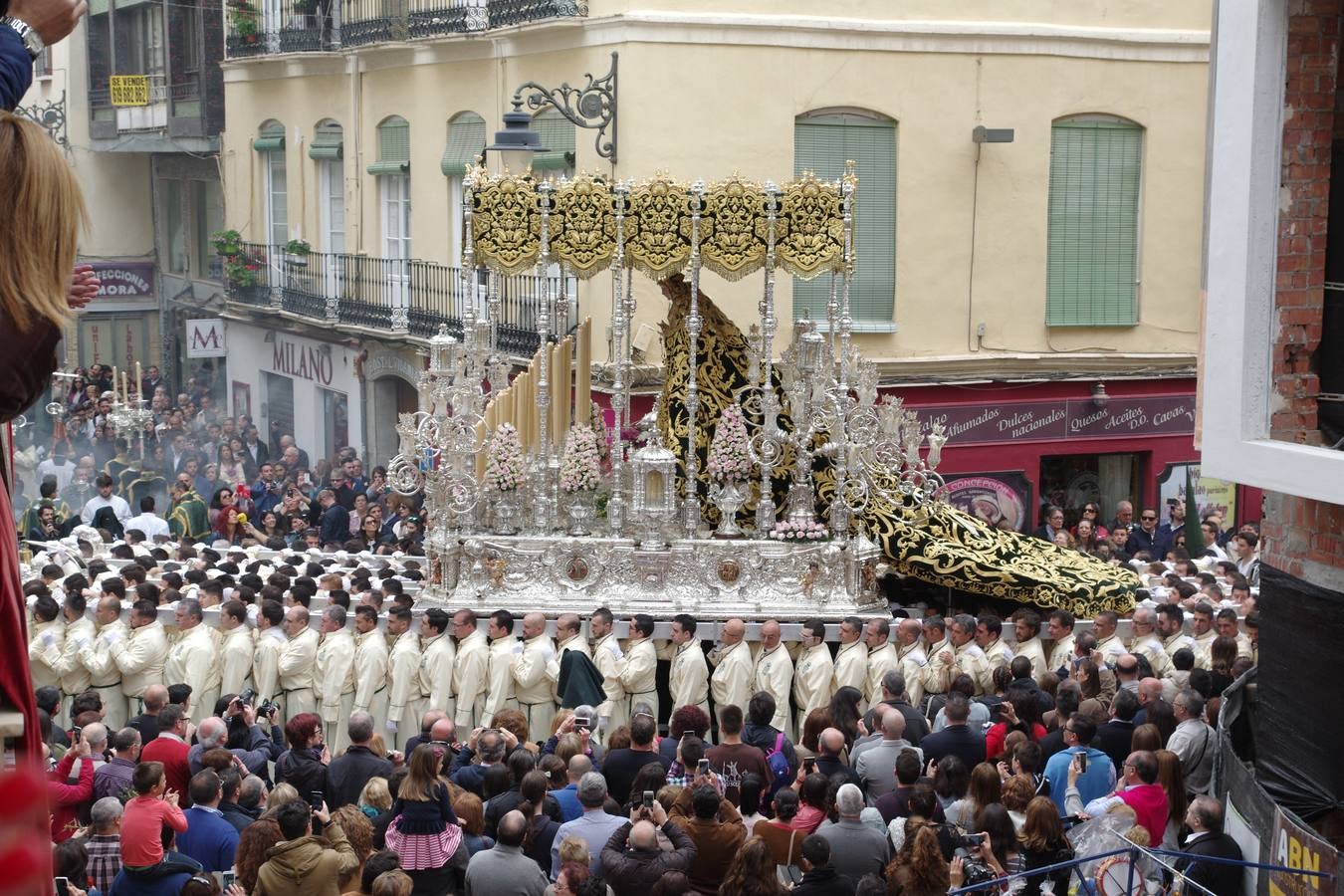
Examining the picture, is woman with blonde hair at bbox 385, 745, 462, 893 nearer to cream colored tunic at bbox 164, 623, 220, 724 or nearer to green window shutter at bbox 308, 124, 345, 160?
cream colored tunic at bbox 164, 623, 220, 724

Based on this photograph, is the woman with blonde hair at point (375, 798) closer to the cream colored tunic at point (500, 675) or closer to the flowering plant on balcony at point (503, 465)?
the cream colored tunic at point (500, 675)

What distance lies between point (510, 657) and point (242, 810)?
361 centimetres

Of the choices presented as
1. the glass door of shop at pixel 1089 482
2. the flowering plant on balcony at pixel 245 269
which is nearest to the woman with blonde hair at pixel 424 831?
the glass door of shop at pixel 1089 482

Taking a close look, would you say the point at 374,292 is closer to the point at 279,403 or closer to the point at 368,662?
the point at 279,403

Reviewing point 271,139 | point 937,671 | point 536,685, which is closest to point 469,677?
point 536,685

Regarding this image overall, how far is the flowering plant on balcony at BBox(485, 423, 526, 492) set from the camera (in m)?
13.0

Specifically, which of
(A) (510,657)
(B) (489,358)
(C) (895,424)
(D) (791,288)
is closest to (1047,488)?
(D) (791,288)

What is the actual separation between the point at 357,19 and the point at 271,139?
357cm

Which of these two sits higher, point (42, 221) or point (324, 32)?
point (324, 32)

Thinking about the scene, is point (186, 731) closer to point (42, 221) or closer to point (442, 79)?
point (42, 221)

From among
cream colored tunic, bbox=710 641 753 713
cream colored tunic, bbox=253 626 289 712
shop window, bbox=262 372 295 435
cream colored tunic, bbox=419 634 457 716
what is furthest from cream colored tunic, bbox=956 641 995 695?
shop window, bbox=262 372 295 435

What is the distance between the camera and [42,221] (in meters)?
2.08

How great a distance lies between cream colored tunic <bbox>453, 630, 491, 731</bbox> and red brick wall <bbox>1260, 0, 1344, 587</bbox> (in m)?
5.69

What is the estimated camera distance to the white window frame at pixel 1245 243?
24.6 ft
